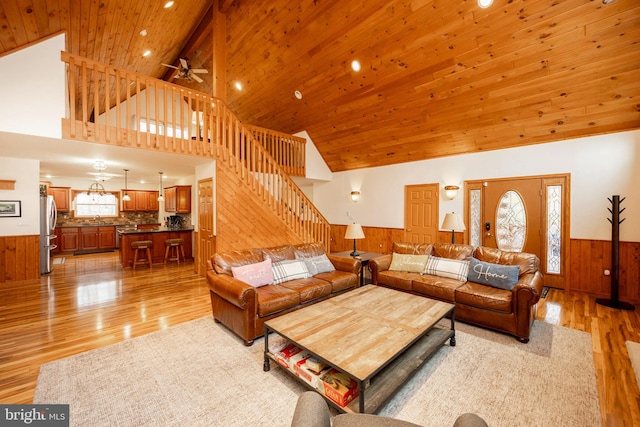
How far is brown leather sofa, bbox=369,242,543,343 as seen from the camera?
2.93 m

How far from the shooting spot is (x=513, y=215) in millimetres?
5254

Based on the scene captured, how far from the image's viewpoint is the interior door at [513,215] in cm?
500

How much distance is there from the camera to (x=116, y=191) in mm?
9570

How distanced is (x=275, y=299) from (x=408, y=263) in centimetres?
223

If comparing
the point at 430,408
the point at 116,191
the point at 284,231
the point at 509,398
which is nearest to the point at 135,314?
the point at 284,231

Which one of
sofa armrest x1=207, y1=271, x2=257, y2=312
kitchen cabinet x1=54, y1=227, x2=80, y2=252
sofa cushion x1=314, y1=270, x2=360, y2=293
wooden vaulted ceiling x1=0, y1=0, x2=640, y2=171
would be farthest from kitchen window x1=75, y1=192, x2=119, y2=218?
sofa cushion x1=314, y1=270, x2=360, y2=293

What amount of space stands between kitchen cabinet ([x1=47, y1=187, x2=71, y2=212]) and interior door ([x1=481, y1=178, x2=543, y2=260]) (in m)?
11.9

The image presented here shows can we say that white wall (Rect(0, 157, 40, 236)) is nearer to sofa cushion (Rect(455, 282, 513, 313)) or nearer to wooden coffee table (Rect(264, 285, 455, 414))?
wooden coffee table (Rect(264, 285, 455, 414))

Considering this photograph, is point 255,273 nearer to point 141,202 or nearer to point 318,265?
point 318,265

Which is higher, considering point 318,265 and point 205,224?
point 205,224

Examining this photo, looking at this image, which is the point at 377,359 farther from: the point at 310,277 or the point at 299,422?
the point at 310,277

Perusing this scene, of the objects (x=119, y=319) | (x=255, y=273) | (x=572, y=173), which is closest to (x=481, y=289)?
(x=255, y=273)

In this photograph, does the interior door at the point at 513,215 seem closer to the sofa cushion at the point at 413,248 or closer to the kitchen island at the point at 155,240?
the sofa cushion at the point at 413,248

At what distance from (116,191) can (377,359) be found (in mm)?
11000
